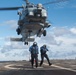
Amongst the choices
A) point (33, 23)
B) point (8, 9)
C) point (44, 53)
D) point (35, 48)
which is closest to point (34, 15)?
point (33, 23)

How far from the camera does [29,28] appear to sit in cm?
3781

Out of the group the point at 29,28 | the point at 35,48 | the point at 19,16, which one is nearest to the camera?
the point at 35,48

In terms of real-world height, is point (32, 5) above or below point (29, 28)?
above

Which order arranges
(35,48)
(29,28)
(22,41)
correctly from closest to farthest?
(35,48), (29,28), (22,41)

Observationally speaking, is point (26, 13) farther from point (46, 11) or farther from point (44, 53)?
point (44, 53)

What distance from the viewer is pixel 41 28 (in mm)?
37000

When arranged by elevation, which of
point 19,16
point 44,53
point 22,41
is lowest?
point 44,53

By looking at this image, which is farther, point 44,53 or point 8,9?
point 8,9

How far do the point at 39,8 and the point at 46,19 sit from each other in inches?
70.8

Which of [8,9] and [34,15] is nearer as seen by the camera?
[8,9]

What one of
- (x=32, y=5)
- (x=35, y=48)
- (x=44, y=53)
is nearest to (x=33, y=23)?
(x=32, y=5)

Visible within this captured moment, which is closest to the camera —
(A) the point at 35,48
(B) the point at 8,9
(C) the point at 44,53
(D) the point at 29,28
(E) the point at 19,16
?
(A) the point at 35,48

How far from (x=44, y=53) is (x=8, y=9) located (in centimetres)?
745

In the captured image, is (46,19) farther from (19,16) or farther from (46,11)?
(19,16)
